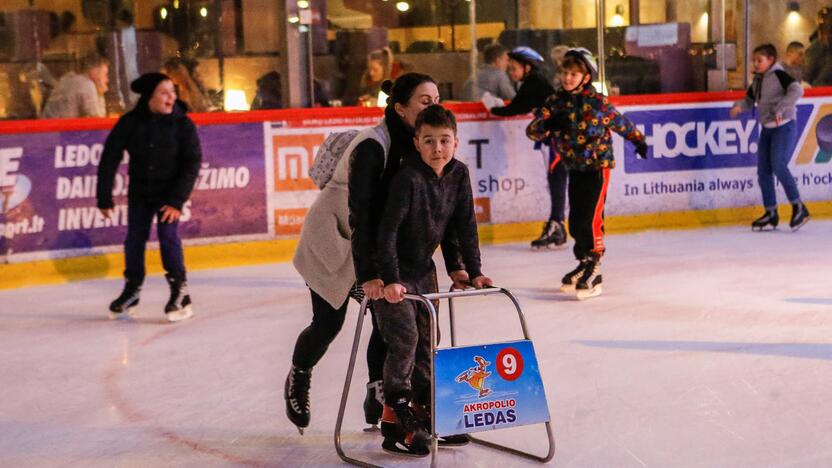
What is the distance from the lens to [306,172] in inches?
372

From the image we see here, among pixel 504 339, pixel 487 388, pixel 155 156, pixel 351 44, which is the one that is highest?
pixel 351 44

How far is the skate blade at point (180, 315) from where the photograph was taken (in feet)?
23.3

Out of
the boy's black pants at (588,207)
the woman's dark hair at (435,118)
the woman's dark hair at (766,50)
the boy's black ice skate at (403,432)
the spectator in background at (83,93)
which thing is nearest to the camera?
the woman's dark hair at (435,118)

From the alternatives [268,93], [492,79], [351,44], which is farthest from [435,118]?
[492,79]

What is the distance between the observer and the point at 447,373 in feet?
12.7

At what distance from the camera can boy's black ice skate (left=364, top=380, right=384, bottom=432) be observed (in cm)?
441

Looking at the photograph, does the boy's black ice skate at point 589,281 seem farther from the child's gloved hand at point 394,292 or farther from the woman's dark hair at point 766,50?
the child's gloved hand at point 394,292

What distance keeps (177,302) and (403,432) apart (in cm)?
311

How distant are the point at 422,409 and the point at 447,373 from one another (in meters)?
0.49

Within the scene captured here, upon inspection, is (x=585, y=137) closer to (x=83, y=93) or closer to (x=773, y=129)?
(x=773, y=129)

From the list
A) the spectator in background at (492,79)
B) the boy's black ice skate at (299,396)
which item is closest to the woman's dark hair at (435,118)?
the boy's black ice skate at (299,396)

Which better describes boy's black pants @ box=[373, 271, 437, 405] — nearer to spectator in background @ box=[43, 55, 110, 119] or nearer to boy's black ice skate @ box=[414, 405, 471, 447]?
boy's black ice skate @ box=[414, 405, 471, 447]

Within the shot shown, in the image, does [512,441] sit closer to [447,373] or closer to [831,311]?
[447,373]

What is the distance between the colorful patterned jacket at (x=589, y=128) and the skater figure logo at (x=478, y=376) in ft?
11.6
